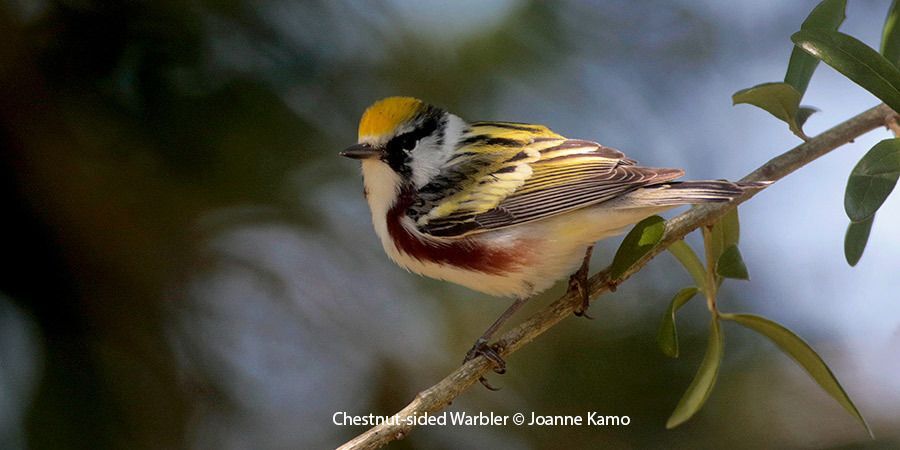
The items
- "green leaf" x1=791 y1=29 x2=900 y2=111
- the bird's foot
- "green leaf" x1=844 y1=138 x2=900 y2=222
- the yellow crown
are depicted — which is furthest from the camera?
the yellow crown

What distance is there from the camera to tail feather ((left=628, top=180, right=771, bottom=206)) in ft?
6.17

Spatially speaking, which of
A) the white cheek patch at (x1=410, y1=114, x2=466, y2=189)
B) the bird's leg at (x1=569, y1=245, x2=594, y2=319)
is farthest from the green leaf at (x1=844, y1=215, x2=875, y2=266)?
the white cheek patch at (x1=410, y1=114, x2=466, y2=189)

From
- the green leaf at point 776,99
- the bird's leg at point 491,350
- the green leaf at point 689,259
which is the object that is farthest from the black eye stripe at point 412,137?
the green leaf at point 776,99

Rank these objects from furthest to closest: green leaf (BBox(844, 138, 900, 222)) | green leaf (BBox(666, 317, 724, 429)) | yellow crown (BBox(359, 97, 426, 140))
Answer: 1. yellow crown (BBox(359, 97, 426, 140))
2. green leaf (BBox(666, 317, 724, 429))
3. green leaf (BBox(844, 138, 900, 222))

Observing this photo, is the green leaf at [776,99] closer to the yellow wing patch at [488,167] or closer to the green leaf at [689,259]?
the green leaf at [689,259]

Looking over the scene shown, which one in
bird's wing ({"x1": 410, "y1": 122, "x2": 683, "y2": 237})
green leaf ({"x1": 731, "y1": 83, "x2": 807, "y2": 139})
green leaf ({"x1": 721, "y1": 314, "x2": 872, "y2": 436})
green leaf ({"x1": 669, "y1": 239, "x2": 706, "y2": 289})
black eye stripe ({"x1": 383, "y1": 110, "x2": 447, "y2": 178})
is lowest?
green leaf ({"x1": 721, "y1": 314, "x2": 872, "y2": 436})

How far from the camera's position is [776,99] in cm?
190

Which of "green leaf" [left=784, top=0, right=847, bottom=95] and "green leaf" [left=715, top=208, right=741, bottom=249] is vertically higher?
"green leaf" [left=784, top=0, right=847, bottom=95]

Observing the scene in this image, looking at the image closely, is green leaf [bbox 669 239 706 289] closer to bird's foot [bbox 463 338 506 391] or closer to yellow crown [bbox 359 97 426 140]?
bird's foot [bbox 463 338 506 391]

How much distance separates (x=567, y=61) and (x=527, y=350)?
1.14 metres

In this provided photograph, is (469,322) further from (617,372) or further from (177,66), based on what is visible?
(177,66)

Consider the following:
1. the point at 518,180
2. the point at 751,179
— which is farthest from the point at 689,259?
the point at 518,180

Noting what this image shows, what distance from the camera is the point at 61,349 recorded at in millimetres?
2770

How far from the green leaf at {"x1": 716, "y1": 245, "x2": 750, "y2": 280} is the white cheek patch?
2.89ft
